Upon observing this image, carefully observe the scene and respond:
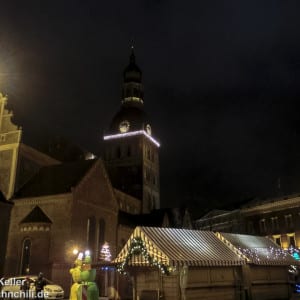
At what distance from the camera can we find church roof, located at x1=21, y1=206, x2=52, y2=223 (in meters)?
34.5

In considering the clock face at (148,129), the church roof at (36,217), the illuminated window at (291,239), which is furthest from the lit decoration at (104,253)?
the clock face at (148,129)

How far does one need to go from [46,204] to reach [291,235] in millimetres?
39080

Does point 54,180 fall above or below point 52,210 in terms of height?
above

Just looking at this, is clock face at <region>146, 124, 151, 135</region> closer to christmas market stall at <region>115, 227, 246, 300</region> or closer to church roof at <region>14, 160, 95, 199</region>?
church roof at <region>14, 160, 95, 199</region>

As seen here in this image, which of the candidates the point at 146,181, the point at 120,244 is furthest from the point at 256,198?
the point at 120,244

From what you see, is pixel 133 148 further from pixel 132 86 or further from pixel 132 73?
pixel 132 73

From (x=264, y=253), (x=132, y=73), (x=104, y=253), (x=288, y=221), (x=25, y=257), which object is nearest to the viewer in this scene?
(x=264, y=253)

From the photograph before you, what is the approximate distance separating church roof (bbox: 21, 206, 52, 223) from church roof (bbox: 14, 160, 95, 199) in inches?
70.6

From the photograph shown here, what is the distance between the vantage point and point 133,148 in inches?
3091

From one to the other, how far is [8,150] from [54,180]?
5.95m

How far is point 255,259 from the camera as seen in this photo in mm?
21562

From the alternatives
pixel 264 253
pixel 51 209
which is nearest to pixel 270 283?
pixel 264 253

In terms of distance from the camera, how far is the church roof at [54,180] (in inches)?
1451

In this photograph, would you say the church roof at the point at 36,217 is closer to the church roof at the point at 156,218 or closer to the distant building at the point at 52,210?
the distant building at the point at 52,210
